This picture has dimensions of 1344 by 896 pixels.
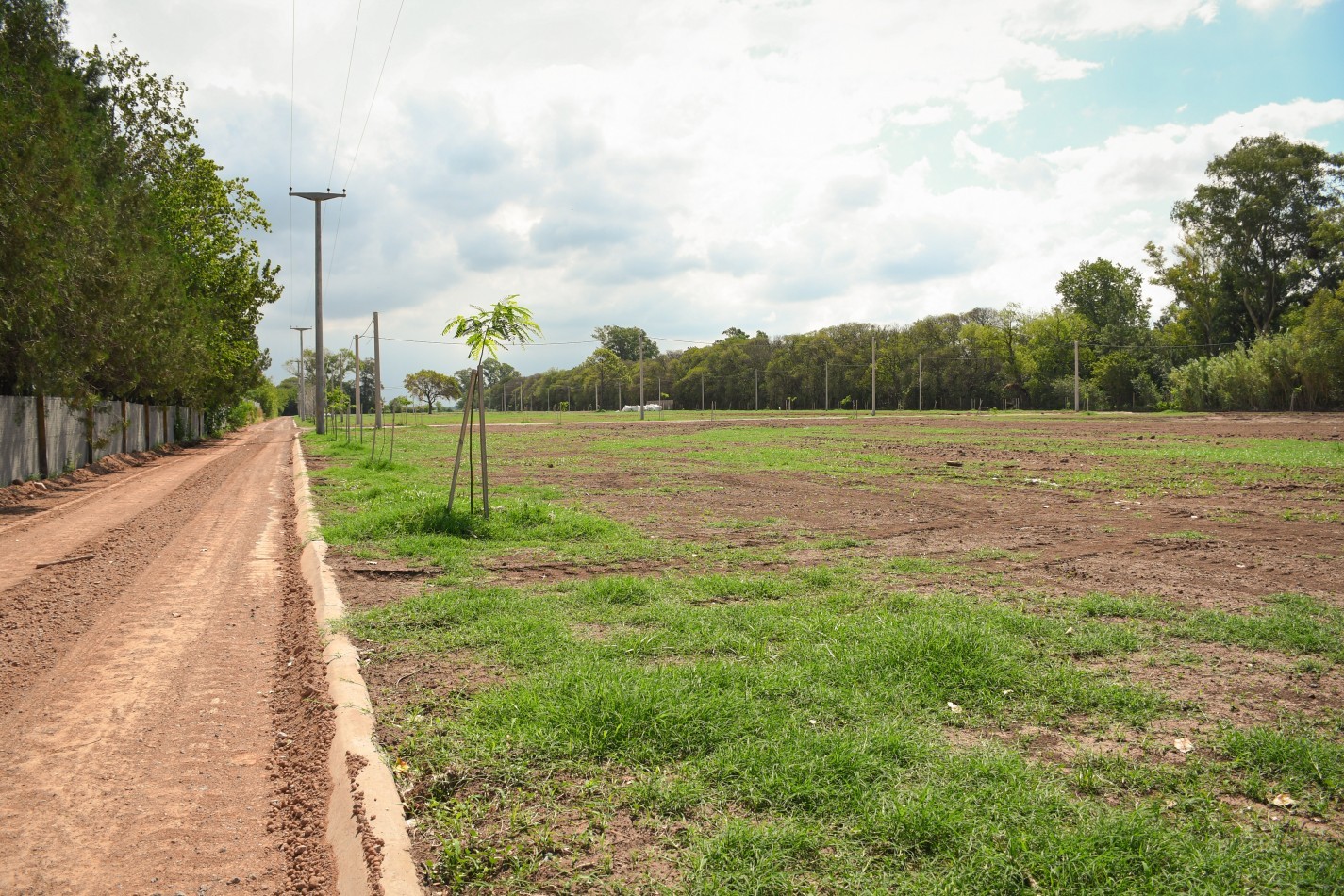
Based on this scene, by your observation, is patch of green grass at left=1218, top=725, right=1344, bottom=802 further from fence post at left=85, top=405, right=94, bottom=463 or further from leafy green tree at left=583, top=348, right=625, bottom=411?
leafy green tree at left=583, top=348, right=625, bottom=411

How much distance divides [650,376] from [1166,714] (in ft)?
428

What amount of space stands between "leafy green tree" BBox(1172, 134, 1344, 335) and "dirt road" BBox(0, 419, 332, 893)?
247 ft

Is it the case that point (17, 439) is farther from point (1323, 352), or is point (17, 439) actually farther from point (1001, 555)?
point (1323, 352)

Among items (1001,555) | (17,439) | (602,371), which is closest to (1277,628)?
(1001,555)

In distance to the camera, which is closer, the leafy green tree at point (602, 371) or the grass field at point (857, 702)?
the grass field at point (857, 702)

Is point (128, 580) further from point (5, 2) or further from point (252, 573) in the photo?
point (5, 2)

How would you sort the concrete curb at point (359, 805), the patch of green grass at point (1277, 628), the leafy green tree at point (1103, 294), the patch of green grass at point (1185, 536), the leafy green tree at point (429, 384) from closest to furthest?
the concrete curb at point (359, 805)
the patch of green grass at point (1277, 628)
the patch of green grass at point (1185, 536)
the leafy green tree at point (1103, 294)
the leafy green tree at point (429, 384)

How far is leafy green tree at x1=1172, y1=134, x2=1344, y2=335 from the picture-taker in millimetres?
62906

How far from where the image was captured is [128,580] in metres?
7.59

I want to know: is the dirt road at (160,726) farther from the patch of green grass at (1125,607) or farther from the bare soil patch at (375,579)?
the patch of green grass at (1125,607)

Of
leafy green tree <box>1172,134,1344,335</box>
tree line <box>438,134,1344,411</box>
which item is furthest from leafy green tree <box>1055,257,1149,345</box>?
leafy green tree <box>1172,134,1344,335</box>

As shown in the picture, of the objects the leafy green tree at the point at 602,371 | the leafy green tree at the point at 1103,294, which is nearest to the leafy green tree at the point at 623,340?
the leafy green tree at the point at 602,371

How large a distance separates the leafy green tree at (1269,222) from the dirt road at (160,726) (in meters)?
75.2

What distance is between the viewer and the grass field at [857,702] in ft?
9.48
